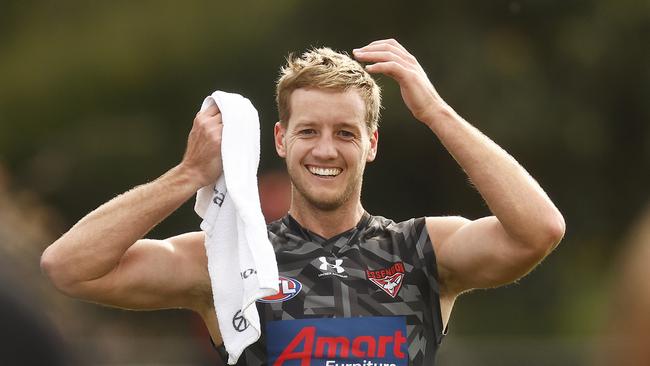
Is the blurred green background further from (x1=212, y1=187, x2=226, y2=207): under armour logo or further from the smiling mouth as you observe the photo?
(x1=212, y1=187, x2=226, y2=207): under armour logo

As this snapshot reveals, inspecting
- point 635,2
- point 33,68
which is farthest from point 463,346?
point 33,68

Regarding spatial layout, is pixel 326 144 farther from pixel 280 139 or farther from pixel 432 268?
pixel 432 268

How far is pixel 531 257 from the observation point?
4.90 m

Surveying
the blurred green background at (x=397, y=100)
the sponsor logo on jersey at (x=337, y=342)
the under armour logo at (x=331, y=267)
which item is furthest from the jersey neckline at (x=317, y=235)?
the blurred green background at (x=397, y=100)

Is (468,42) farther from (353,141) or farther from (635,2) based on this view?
(353,141)

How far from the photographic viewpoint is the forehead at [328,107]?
517 centimetres

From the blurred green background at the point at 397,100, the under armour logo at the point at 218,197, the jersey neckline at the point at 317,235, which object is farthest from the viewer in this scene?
the blurred green background at the point at 397,100

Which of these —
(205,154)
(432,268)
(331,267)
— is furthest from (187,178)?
(432,268)

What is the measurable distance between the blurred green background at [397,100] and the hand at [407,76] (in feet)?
31.8

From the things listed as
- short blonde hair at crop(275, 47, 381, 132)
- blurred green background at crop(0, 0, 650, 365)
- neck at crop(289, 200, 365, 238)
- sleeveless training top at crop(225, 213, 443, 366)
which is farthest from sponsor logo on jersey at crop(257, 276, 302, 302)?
blurred green background at crop(0, 0, 650, 365)

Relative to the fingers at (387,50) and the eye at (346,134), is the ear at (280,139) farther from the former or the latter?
the fingers at (387,50)

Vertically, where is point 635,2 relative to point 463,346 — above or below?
above

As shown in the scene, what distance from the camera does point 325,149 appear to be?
512cm

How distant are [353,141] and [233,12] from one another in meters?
11.2
